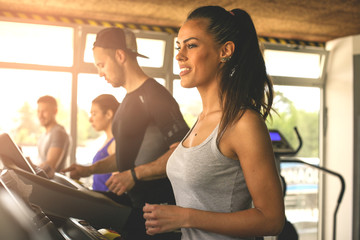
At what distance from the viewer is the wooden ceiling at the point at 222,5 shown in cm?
387

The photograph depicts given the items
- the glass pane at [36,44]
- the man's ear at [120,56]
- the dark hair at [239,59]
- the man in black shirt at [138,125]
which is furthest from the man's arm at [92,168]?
the glass pane at [36,44]

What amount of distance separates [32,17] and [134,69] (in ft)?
9.36

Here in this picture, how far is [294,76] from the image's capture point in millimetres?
5668

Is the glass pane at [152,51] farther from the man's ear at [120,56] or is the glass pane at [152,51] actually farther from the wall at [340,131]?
the man's ear at [120,56]

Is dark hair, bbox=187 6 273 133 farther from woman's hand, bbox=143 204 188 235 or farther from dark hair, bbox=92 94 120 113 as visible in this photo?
dark hair, bbox=92 94 120 113

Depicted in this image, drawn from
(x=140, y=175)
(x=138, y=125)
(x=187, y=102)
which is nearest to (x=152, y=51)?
(x=187, y=102)

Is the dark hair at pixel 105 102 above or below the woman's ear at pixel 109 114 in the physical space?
above

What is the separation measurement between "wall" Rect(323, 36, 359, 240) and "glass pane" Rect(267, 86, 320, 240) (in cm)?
16

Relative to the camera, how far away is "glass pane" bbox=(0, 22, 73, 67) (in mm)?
4289

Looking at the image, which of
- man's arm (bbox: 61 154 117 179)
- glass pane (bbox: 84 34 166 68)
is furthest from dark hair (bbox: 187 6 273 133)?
glass pane (bbox: 84 34 166 68)

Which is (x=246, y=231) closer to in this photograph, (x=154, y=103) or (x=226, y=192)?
(x=226, y=192)

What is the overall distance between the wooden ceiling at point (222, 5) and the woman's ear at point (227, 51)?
9.58 feet

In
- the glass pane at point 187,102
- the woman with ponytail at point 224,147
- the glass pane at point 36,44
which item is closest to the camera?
the woman with ponytail at point 224,147

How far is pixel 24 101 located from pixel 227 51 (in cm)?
376
